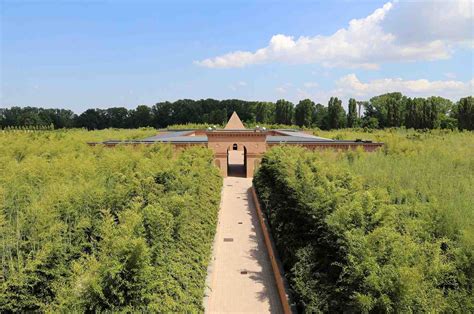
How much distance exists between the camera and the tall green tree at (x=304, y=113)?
5903cm

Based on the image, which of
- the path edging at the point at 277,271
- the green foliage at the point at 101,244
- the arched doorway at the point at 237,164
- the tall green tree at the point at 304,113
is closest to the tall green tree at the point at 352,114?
the tall green tree at the point at 304,113

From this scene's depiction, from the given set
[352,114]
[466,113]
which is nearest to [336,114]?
[352,114]

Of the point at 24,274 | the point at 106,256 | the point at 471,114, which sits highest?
the point at 471,114

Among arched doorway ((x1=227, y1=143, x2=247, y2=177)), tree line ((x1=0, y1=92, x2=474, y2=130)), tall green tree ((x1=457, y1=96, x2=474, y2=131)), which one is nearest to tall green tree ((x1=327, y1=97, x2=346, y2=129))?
tree line ((x1=0, y1=92, x2=474, y2=130))

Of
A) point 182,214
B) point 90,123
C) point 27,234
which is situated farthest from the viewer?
point 90,123

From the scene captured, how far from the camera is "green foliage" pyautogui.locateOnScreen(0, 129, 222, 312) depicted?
17.0 ft

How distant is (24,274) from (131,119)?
236 ft

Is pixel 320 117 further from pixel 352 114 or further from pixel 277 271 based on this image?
pixel 277 271

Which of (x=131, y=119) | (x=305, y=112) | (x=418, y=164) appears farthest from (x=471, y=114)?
(x=131, y=119)

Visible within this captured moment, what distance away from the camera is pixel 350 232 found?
6.46 metres

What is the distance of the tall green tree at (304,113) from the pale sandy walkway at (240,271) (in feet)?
147

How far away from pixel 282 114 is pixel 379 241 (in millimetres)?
59505

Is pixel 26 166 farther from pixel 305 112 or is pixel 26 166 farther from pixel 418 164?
pixel 305 112

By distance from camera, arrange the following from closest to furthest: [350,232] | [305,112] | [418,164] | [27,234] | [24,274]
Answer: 1. [24,274]
2. [350,232]
3. [27,234]
4. [418,164]
5. [305,112]
